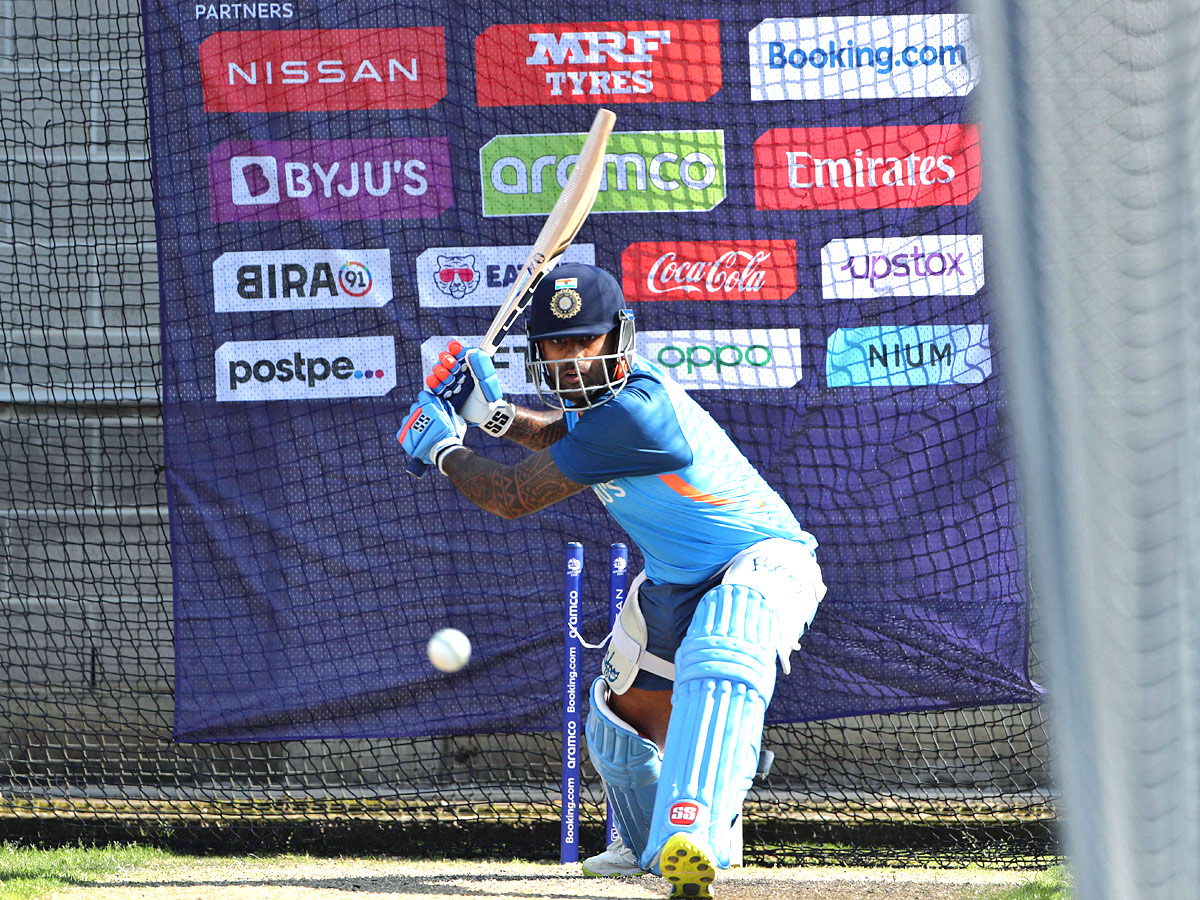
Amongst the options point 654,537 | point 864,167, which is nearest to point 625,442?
point 654,537

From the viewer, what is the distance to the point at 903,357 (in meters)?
4.80

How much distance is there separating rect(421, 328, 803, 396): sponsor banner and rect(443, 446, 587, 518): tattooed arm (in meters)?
1.33

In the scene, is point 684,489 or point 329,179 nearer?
point 684,489

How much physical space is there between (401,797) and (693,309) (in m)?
2.23

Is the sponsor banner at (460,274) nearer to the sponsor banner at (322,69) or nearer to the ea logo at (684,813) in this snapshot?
the sponsor banner at (322,69)

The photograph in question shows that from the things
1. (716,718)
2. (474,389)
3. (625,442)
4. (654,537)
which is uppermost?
(474,389)

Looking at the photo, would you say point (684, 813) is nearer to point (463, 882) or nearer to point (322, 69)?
point (463, 882)

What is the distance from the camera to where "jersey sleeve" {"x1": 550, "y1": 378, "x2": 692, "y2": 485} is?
3.25 metres

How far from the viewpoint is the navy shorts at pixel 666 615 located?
342 cm

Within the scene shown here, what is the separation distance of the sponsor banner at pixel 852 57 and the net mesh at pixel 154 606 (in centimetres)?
10

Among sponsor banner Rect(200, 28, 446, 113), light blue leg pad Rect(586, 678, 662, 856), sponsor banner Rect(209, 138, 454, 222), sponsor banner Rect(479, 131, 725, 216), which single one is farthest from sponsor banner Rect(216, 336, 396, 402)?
light blue leg pad Rect(586, 678, 662, 856)

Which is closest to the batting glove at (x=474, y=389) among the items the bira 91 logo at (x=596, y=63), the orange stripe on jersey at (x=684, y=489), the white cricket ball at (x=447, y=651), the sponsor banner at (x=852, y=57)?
the orange stripe on jersey at (x=684, y=489)

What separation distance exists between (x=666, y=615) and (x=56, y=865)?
8.23 ft

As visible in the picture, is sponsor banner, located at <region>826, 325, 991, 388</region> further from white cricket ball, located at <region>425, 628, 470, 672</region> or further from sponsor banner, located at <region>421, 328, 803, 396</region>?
white cricket ball, located at <region>425, 628, 470, 672</region>
